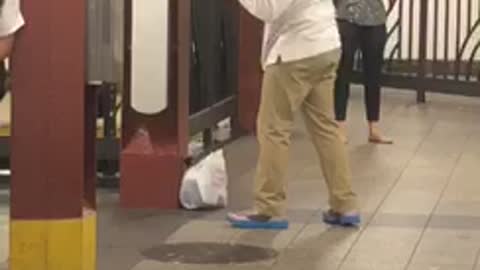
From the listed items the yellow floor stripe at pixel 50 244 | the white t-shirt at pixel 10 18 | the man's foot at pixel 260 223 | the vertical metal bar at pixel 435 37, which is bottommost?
the man's foot at pixel 260 223

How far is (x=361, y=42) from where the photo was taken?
35.3 ft

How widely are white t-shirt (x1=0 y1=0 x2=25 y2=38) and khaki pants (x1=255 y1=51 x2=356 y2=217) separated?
6.74 feet

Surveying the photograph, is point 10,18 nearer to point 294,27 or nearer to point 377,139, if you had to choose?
point 294,27

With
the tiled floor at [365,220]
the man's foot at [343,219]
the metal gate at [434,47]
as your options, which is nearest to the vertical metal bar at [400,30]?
the metal gate at [434,47]

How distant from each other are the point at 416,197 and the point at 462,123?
4.00 metres

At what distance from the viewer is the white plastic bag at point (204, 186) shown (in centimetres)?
812

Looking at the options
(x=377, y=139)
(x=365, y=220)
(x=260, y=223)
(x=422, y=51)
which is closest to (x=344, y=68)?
(x=377, y=139)

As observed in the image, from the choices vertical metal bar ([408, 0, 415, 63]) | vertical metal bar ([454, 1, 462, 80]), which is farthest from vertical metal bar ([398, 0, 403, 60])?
vertical metal bar ([454, 1, 462, 80])

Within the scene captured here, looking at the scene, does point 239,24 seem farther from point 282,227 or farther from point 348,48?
point 282,227

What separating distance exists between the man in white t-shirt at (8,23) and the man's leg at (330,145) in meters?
2.27

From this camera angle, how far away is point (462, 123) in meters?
12.5

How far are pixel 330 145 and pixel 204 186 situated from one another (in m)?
1.01

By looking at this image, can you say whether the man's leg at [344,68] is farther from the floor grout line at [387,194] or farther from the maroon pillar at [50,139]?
the maroon pillar at [50,139]

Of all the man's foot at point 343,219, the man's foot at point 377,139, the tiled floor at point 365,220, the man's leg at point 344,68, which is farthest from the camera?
the man's foot at point 377,139
